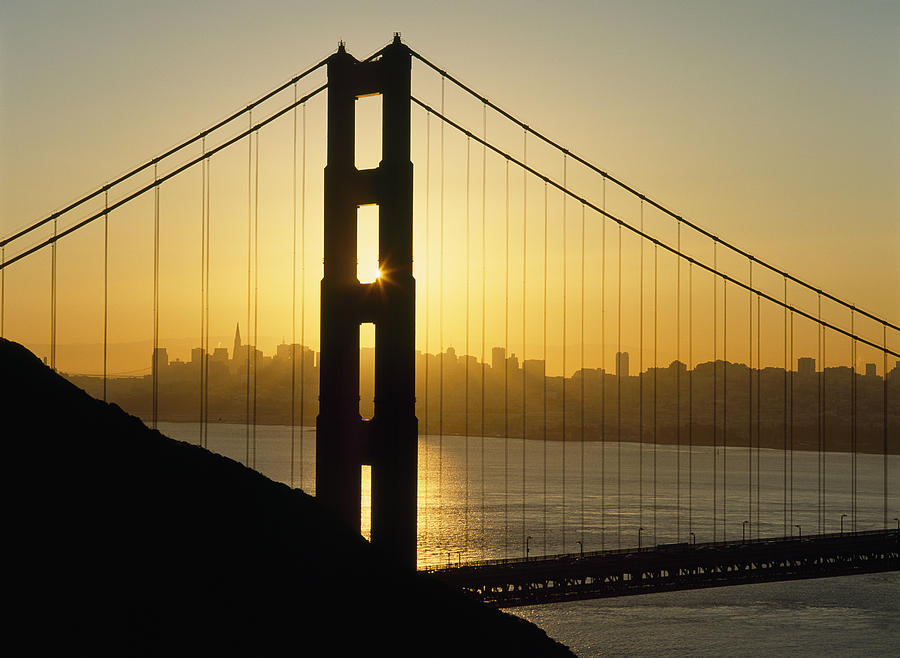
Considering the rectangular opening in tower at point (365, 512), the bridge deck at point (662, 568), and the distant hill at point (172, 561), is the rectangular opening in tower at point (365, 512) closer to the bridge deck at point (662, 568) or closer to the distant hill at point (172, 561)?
the bridge deck at point (662, 568)

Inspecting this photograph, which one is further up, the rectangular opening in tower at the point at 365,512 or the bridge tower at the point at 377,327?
the bridge tower at the point at 377,327

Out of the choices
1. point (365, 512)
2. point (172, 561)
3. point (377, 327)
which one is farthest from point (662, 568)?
point (365, 512)

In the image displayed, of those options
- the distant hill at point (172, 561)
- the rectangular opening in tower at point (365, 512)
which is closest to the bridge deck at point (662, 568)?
the rectangular opening in tower at point (365, 512)

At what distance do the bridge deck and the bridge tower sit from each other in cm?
939

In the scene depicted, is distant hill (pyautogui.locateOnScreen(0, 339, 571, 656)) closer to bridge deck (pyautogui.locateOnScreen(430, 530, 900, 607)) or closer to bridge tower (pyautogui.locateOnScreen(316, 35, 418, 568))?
bridge tower (pyautogui.locateOnScreen(316, 35, 418, 568))

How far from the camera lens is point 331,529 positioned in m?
19.3

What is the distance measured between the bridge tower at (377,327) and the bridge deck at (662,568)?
9.39 m

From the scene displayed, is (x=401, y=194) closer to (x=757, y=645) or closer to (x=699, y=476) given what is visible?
(x=757, y=645)

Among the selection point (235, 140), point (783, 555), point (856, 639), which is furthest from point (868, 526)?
point (235, 140)

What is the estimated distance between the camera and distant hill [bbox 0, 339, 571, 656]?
1380 centimetres

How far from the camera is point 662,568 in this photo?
45906 mm

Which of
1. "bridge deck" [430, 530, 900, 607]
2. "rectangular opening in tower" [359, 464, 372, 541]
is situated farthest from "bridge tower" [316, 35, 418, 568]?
"bridge deck" [430, 530, 900, 607]

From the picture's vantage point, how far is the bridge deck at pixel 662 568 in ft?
Answer: 133

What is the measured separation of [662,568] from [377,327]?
2163cm
